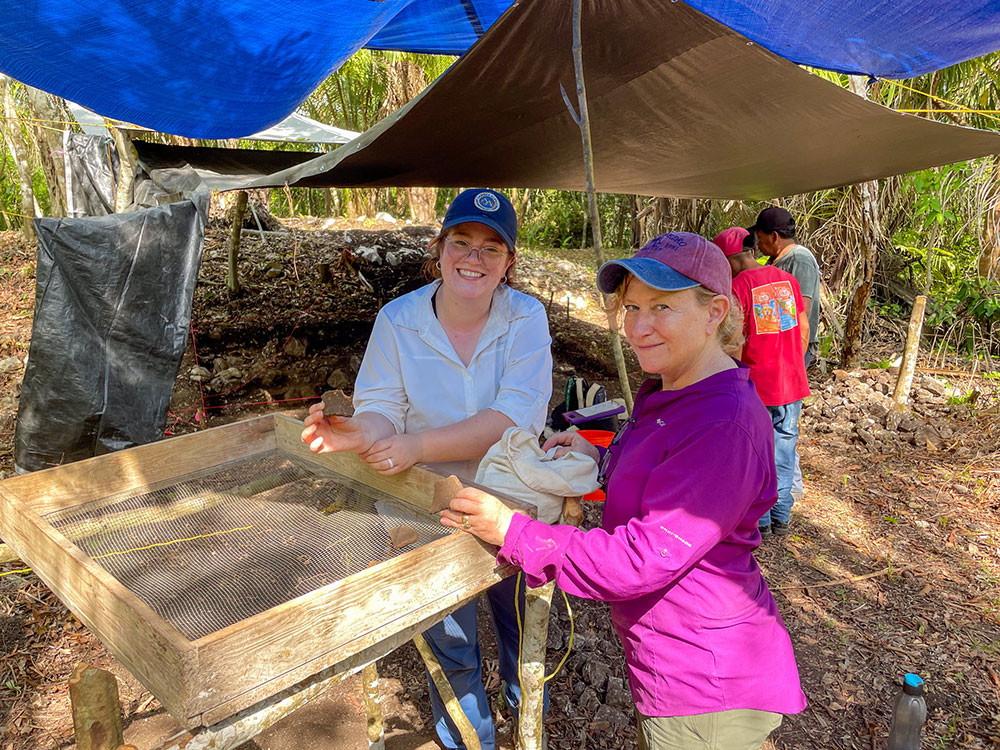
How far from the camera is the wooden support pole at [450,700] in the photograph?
1.73 m

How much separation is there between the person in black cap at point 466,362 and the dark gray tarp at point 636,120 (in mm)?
1038

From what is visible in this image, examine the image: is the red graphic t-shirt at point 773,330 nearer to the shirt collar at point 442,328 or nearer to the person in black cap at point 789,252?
the person in black cap at point 789,252

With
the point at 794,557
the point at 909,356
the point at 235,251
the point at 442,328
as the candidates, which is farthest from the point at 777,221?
the point at 235,251

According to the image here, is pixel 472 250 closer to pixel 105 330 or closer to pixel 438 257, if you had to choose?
pixel 438 257

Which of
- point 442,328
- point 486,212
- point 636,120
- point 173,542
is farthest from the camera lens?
point 636,120

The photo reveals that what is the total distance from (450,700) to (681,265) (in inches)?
52.4

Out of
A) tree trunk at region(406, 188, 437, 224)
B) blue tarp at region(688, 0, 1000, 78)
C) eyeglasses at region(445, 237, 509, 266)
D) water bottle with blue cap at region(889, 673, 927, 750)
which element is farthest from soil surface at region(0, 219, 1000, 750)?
tree trunk at region(406, 188, 437, 224)

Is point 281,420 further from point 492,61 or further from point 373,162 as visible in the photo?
point 373,162

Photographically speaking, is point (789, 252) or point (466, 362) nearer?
point (466, 362)

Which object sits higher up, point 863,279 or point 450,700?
point 863,279

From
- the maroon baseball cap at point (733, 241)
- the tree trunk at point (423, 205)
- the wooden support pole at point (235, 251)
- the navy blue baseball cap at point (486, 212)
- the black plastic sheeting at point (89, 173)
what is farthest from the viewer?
the tree trunk at point (423, 205)

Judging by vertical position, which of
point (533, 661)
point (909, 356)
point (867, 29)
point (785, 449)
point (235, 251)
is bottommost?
point (785, 449)

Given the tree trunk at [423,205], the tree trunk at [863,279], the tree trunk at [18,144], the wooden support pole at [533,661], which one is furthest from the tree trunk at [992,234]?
the tree trunk at [18,144]

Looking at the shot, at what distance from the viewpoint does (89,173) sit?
225 inches
